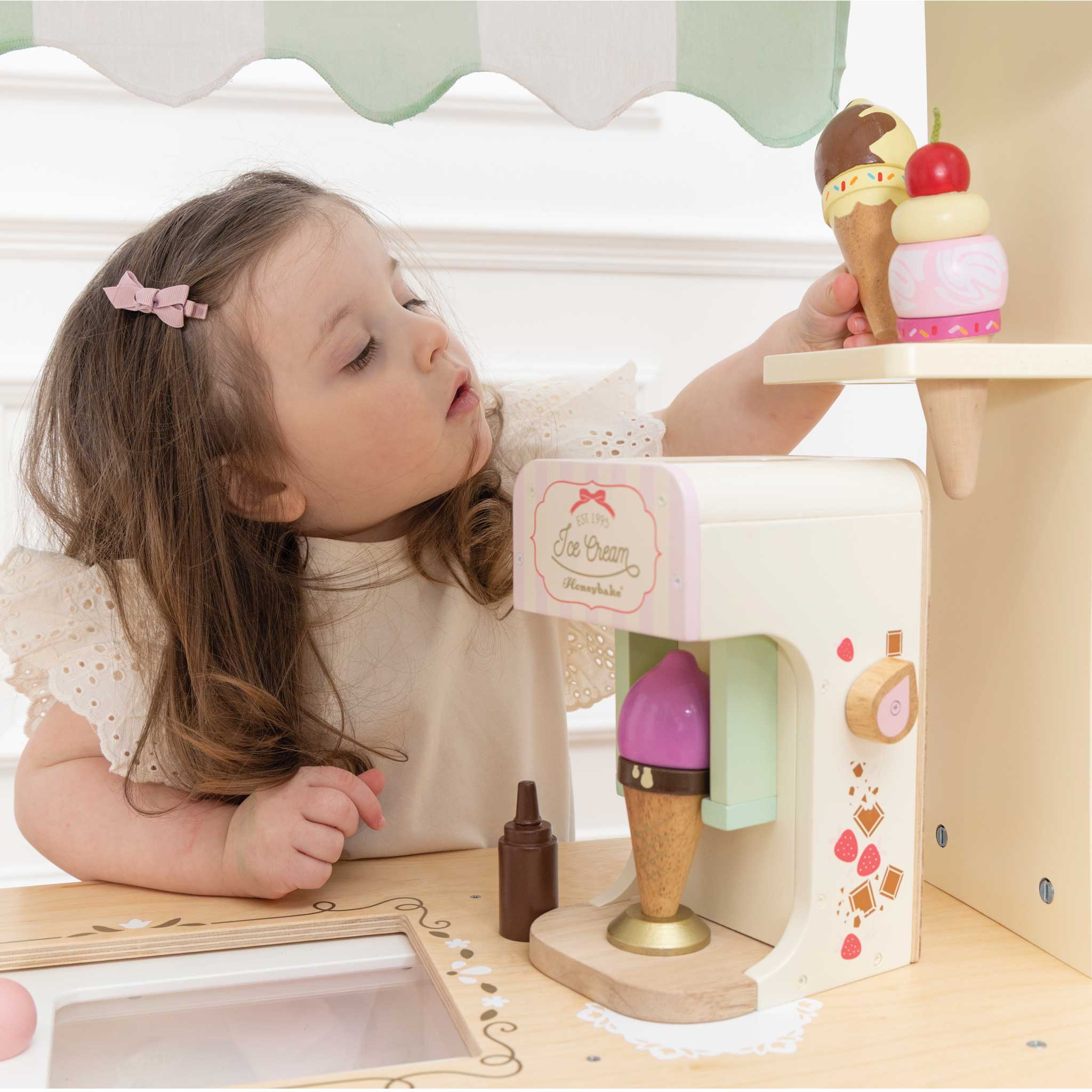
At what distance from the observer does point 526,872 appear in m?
0.61

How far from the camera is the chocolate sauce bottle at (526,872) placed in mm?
611

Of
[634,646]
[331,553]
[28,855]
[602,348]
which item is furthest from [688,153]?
[28,855]

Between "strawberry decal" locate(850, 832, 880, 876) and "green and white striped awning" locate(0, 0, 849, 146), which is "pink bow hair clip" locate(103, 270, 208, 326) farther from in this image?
"strawberry decal" locate(850, 832, 880, 876)

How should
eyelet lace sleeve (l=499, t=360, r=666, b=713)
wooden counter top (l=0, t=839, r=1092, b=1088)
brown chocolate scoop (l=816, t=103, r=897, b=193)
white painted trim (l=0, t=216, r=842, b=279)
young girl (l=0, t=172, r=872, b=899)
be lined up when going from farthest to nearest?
1. white painted trim (l=0, t=216, r=842, b=279)
2. eyelet lace sleeve (l=499, t=360, r=666, b=713)
3. young girl (l=0, t=172, r=872, b=899)
4. brown chocolate scoop (l=816, t=103, r=897, b=193)
5. wooden counter top (l=0, t=839, r=1092, b=1088)

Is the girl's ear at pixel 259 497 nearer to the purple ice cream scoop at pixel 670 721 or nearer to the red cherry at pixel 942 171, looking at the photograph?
the purple ice cream scoop at pixel 670 721

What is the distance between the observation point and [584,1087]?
469mm

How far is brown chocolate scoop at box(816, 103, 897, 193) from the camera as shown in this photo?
1.92 feet

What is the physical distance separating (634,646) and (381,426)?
0.83ft

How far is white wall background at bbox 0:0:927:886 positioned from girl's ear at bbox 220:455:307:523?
0.55 m

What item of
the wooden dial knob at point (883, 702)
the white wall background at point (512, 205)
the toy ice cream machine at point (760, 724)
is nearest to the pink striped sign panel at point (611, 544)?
the toy ice cream machine at point (760, 724)

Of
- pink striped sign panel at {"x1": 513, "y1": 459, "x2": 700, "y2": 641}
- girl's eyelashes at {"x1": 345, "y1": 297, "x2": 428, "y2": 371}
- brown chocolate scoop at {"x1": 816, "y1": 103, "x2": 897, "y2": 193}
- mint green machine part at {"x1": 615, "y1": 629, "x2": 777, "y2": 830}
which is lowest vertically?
mint green machine part at {"x1": 615, "y1": 629, "x2": 777, "y2": 830}

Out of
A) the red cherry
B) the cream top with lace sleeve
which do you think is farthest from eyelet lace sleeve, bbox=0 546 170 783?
the red cherry

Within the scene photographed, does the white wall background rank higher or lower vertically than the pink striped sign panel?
higher

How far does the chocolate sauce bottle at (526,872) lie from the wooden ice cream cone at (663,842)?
0.21 feet
